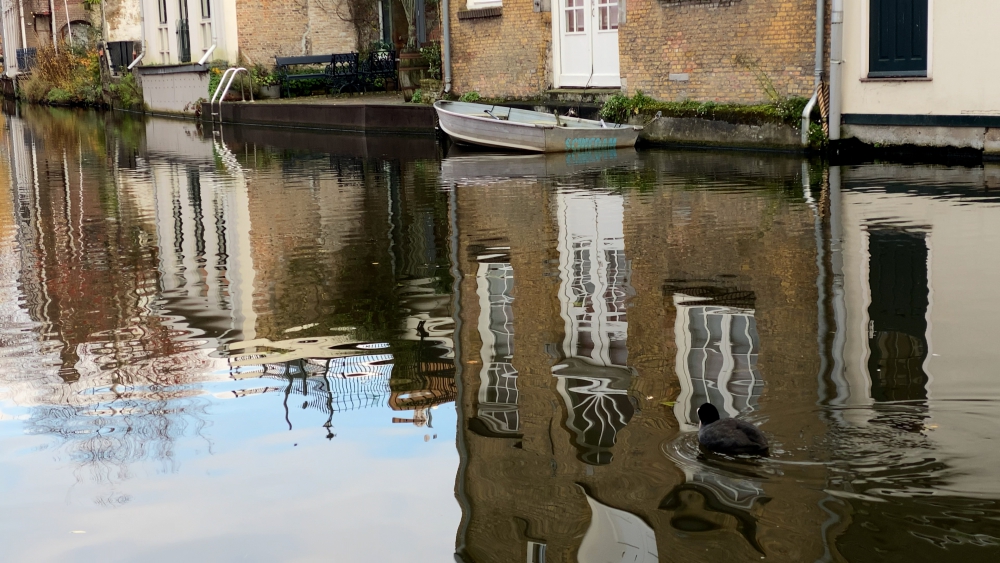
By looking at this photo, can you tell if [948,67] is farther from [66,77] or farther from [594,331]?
[66,77]

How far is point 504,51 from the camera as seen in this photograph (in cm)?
2127

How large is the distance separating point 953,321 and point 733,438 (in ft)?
8.43

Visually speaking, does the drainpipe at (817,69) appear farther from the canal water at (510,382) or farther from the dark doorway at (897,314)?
the dark doorway at (897,314)

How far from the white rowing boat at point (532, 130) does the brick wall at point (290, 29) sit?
13.8m

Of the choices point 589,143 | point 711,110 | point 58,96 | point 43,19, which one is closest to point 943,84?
point 711,110

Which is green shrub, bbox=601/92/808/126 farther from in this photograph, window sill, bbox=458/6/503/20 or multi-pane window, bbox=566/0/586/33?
window sill, bbox=458/6/503/20

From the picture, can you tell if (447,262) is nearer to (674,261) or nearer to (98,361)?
(674,261)

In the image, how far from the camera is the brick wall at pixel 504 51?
2059cm

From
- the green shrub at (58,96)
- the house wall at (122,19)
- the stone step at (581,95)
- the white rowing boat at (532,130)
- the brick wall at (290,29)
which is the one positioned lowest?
the white rowing boat at (532,130)

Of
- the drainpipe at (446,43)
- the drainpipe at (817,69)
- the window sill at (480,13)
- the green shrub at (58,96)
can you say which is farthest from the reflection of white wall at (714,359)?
the green shrub at (58,96)

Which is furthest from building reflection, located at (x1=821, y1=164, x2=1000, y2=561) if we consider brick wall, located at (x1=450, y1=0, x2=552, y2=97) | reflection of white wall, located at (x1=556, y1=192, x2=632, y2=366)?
brick wall, located at (x1=450, y1=0, x2=552, y2=97)

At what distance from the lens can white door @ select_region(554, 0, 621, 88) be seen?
19.8 meters

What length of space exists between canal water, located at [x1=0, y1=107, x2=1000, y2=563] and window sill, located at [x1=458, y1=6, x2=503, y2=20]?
406 inches

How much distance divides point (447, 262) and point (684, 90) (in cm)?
1009
